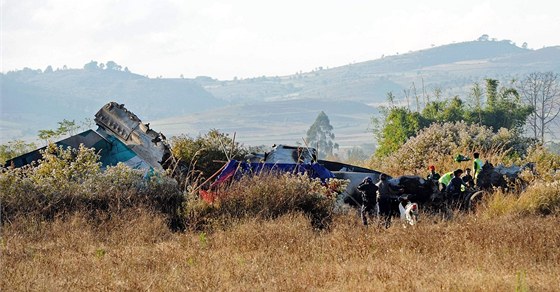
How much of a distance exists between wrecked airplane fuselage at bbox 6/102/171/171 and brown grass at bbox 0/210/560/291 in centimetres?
575

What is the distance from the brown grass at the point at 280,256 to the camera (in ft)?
30.1

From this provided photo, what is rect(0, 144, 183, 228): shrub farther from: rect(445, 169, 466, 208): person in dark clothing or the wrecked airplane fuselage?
rect(445, 169, 466, 208): person in dark clothing

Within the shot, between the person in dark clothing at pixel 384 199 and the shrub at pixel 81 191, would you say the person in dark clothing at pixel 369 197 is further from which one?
the shrub at pixel 81 191

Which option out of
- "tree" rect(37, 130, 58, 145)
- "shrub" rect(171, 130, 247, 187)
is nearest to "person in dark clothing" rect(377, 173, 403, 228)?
"shrub" rect(171, 130, 247, 187)

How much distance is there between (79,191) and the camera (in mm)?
14258

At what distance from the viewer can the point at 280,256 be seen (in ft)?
36.0

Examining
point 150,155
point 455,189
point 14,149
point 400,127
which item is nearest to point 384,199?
point 455,189

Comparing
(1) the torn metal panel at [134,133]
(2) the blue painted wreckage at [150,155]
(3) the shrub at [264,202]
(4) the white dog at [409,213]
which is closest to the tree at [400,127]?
(2) the blue painted wreckage at [150,155]

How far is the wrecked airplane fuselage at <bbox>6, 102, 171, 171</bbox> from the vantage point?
19.2 metres

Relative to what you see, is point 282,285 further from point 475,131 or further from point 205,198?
point 475,131

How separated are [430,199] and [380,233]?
4319 millimetres

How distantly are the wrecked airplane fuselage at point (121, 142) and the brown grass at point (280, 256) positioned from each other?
5.75 metres

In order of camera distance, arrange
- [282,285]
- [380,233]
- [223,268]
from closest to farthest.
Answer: [282,285] → [223,268] → [380,233]

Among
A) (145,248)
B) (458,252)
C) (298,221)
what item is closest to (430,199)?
(298,221)
